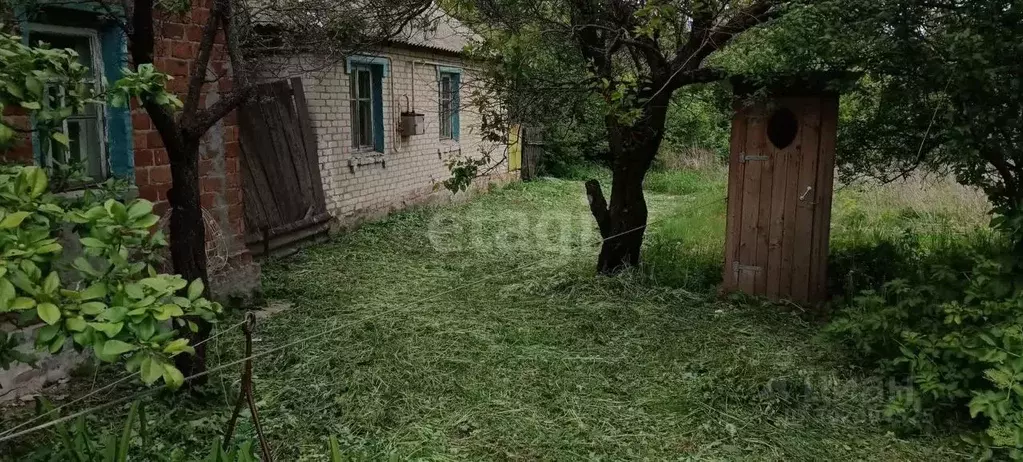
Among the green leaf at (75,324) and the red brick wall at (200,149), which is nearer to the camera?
the green leaf at (75,324)

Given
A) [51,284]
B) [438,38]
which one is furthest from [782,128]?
[438,38]

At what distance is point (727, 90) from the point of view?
6.57 meters

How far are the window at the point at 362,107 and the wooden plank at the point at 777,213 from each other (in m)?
6.07

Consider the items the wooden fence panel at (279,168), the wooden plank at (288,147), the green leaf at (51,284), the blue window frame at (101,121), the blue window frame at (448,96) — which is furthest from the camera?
the blue window frame at (448,96)

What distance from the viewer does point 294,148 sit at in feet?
28.6

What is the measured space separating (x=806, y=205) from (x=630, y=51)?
2.04 metres

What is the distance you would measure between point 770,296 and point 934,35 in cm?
255

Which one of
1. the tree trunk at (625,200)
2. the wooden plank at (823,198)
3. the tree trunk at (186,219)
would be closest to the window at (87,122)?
the tree trunk at (186,219)

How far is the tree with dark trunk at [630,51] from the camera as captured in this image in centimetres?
600

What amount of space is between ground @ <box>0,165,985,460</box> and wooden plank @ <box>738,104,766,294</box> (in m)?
0.25

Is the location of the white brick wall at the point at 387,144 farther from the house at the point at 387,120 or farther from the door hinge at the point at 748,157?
the door hinge at the point at 748,157

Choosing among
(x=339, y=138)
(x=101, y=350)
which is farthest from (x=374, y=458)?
(x=339, y=138)

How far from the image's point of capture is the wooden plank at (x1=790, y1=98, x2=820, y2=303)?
6.18 metres

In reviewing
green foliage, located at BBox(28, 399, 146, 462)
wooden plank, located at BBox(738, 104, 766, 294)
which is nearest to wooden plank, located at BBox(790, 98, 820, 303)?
wooden plank, located at BBox(738, 104, 766, 294)
